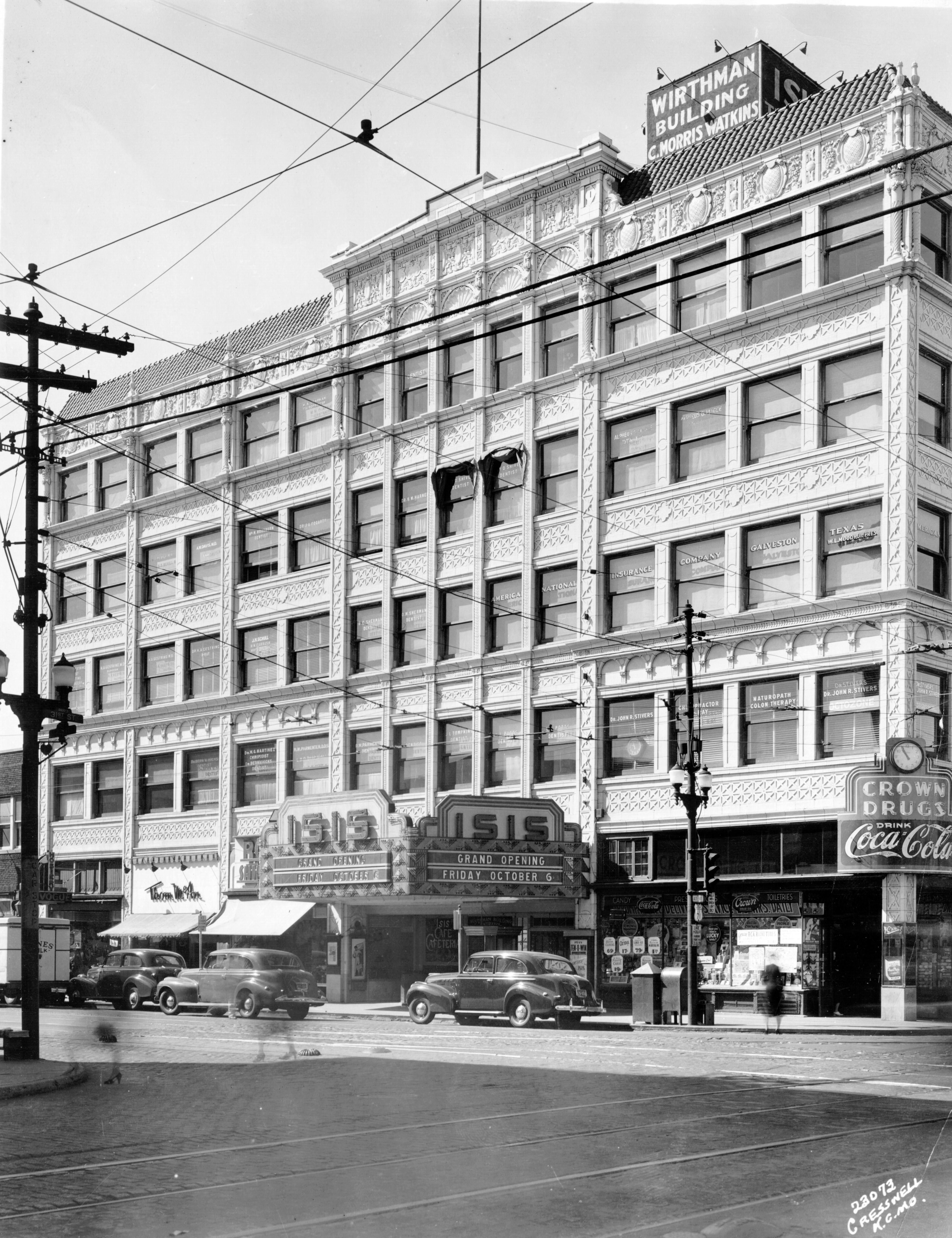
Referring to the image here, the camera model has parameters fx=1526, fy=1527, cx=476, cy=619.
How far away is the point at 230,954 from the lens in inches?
1428

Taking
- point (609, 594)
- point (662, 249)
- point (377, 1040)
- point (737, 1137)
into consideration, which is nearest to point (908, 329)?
point (662, 249)

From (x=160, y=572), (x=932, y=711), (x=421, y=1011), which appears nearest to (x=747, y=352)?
(x=932, y=711)

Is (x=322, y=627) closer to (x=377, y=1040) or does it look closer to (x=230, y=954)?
(x=230, y=954)

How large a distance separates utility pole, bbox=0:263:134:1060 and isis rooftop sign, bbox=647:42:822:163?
77.1 ft

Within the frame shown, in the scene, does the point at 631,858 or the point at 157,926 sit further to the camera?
the point at 157,926

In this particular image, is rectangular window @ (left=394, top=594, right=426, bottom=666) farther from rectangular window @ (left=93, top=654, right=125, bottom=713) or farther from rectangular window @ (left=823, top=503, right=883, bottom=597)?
rectangular window @ (left=93, top=654, right=125, bottom=713)

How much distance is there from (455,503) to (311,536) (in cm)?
613

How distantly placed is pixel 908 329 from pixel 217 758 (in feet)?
89.2

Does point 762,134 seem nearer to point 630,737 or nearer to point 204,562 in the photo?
point 630,737

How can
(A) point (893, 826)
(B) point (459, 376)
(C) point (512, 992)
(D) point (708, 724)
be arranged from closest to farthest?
1. (C) point (512, 992)
2. (A) point (893, 826)
3. (D) point (708, 724)
4. (B) point (459, 376)

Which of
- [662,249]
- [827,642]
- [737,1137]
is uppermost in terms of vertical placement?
[662,249]

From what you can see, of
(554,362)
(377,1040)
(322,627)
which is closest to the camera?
(377,1040)

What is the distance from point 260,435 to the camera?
167 ft

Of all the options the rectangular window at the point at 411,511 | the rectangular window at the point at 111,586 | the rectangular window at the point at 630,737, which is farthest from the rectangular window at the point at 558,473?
the rectangular window at the point at 111,586
